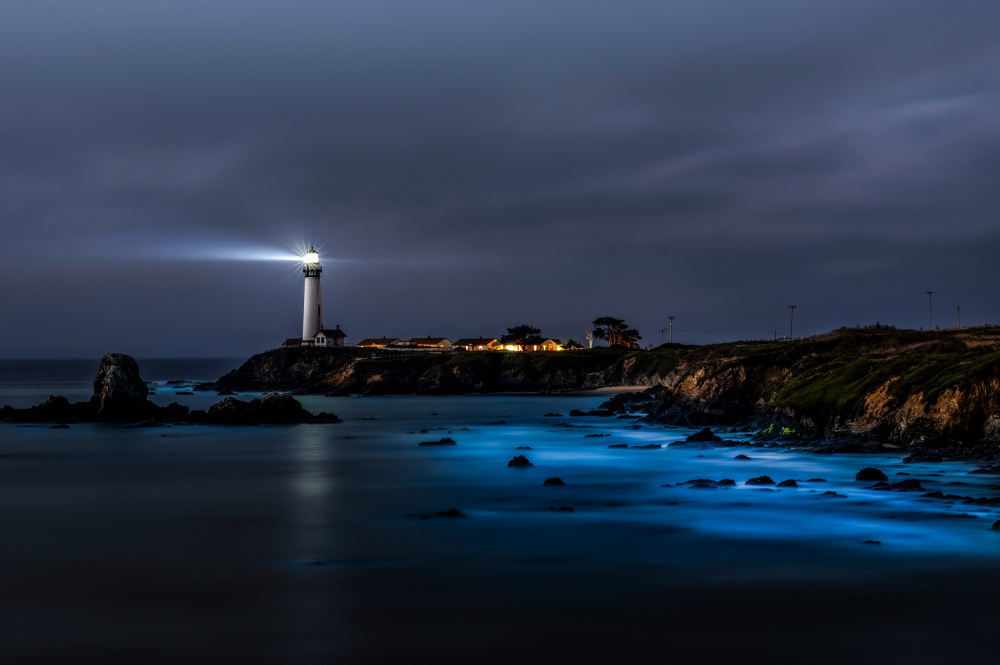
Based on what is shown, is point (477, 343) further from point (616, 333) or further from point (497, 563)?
point (497, 563)

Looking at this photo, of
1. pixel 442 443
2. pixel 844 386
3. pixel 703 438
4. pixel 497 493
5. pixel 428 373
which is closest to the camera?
pixel 497 493

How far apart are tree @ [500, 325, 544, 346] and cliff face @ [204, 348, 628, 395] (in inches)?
1311

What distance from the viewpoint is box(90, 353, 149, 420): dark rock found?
49250 mm

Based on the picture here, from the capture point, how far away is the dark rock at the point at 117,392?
162ft

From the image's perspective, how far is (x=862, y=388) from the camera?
1261 inches

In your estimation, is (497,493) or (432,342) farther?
(432,342)

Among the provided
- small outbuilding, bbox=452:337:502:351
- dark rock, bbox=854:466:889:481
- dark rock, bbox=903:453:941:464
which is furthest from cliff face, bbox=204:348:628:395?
dark rock, bbox=854:466:889:481

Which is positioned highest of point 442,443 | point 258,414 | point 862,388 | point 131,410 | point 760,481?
point 862,388

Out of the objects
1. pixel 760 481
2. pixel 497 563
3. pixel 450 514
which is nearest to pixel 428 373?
pixel 760 481

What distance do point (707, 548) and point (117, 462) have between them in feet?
85.6

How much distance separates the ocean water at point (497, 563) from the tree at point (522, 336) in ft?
368

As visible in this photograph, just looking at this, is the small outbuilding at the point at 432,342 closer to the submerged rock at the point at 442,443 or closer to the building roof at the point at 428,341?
the building roof at the point at 428,341

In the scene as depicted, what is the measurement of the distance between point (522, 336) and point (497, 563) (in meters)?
129

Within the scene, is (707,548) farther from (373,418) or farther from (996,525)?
(373,418)
